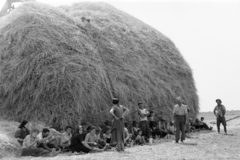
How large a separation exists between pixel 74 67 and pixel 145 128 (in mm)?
2923

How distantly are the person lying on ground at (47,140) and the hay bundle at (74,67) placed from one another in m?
1.39

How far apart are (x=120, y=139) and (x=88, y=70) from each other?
359 centimetres

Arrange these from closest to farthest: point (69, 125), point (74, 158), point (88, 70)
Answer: point (74, 158)
point (69, 125)
point (88, 70)

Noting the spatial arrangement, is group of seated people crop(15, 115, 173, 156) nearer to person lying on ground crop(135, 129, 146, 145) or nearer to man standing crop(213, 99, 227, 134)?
person lying on ground crop(135, 129, 146, 145)

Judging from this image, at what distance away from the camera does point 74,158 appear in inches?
315

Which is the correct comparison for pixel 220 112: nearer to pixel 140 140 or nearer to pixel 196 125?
pixel 196 125

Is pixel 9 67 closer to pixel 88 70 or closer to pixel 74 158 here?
pixel 88 70

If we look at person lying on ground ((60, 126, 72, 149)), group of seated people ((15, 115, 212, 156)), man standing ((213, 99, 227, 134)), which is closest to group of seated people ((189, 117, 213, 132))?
man standing ((213, 99, 227, 134))

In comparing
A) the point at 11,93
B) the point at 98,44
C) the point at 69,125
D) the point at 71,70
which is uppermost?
the point at 98,44

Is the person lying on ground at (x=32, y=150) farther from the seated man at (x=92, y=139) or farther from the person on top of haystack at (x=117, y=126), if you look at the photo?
the person on top of haystack at (x=117, y=126)

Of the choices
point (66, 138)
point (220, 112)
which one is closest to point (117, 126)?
point (66, 138)

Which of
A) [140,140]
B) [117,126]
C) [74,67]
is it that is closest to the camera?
[117,126]

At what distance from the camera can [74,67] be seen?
1175 cm

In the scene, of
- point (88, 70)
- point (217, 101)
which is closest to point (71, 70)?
point (88, 70)
